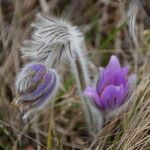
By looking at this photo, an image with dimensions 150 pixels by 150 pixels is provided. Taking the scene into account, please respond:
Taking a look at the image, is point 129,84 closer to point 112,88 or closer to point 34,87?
point 112,88

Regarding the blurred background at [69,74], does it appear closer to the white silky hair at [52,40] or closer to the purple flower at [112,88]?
the purple flower at [112,88]

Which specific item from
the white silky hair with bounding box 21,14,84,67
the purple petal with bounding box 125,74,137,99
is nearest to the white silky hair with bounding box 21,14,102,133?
the white silky hair with bounding box 21,14,84,67

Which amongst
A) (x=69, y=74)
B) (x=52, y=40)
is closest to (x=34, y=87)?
(x=52, y=40)

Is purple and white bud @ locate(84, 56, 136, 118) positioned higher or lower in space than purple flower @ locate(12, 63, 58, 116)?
lower

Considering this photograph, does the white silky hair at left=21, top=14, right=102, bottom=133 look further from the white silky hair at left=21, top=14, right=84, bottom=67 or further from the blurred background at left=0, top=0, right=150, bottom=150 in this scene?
the blurred background at left=0, top=0, right=150, bottom=150

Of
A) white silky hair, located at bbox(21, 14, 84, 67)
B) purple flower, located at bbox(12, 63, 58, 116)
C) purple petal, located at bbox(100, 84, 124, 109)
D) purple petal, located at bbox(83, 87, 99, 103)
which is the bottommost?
purple petal, located at bbox(100, 84, 124, 109)

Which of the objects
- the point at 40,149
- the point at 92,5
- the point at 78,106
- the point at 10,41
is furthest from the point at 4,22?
the point at 40,149

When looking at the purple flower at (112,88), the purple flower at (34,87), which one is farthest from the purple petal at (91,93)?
the purple flower at (34,87)
